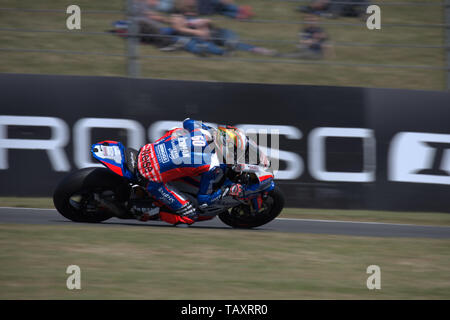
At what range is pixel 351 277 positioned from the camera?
18.7ft

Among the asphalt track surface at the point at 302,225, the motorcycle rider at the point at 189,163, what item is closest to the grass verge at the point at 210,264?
the asphalt track surface at the point at 302,225

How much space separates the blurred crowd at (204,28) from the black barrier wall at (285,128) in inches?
29.6

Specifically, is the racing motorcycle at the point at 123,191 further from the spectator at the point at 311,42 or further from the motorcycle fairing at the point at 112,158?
the spectator at the point at 311,42

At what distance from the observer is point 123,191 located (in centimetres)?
686

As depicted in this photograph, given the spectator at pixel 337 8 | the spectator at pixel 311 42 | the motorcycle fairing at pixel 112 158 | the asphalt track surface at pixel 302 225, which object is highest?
the spectator at pixel 337 8

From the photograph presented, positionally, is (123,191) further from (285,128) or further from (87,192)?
(285,128)

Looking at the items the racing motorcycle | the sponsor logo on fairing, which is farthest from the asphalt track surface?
the sponsor logo on fairing

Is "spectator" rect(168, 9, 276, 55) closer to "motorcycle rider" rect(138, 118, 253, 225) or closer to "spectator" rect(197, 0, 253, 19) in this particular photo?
"spectator" rect(197, 0, 253, 19)

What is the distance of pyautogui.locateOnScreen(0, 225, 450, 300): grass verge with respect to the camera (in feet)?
17.0

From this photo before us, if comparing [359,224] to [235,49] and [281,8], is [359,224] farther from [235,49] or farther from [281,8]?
[281,8]

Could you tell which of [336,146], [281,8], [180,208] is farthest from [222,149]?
[281,8]

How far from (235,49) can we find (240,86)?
0.80 meters

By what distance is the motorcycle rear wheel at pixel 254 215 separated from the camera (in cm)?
718

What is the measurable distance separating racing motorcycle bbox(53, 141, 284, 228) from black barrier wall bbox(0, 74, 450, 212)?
5.46ft
